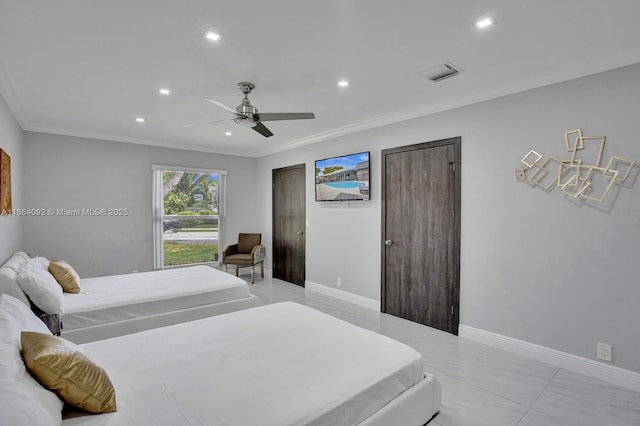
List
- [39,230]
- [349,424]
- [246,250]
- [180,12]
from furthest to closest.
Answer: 1. [246,250]
2. [39,230]
3. [180,12]
4. [349,424]

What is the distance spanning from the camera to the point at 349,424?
1.50m

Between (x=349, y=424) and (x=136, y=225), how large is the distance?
5.27 m

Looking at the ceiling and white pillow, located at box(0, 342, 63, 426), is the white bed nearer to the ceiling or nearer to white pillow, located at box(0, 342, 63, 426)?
white pillow, located at box(0, 342, 63, 426)

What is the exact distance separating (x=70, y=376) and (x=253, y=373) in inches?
31.7

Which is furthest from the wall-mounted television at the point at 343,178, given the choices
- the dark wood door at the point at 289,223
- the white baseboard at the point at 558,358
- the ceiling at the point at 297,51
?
the white baseboard at the point at 558,358

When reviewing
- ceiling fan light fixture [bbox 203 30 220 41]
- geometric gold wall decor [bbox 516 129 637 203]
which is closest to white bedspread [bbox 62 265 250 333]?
ceiling fan light fixture [bbox 203 30 220 41]

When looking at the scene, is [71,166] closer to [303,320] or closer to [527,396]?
[303,320]

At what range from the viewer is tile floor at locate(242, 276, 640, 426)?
6.98 feet

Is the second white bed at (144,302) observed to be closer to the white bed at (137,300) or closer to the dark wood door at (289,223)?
the white bed at (137,300)

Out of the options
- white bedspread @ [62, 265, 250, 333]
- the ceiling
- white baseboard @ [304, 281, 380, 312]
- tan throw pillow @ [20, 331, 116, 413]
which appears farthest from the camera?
white baseboard @ [304, 281, 380, 312]

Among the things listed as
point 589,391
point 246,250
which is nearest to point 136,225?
point 246,250

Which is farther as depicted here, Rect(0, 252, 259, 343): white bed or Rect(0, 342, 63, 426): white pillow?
Rect(0, 252, 259, 343): white bed

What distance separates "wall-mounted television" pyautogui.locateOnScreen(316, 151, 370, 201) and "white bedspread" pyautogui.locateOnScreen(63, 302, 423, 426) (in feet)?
8.16

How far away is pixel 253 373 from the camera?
67.5 inches
